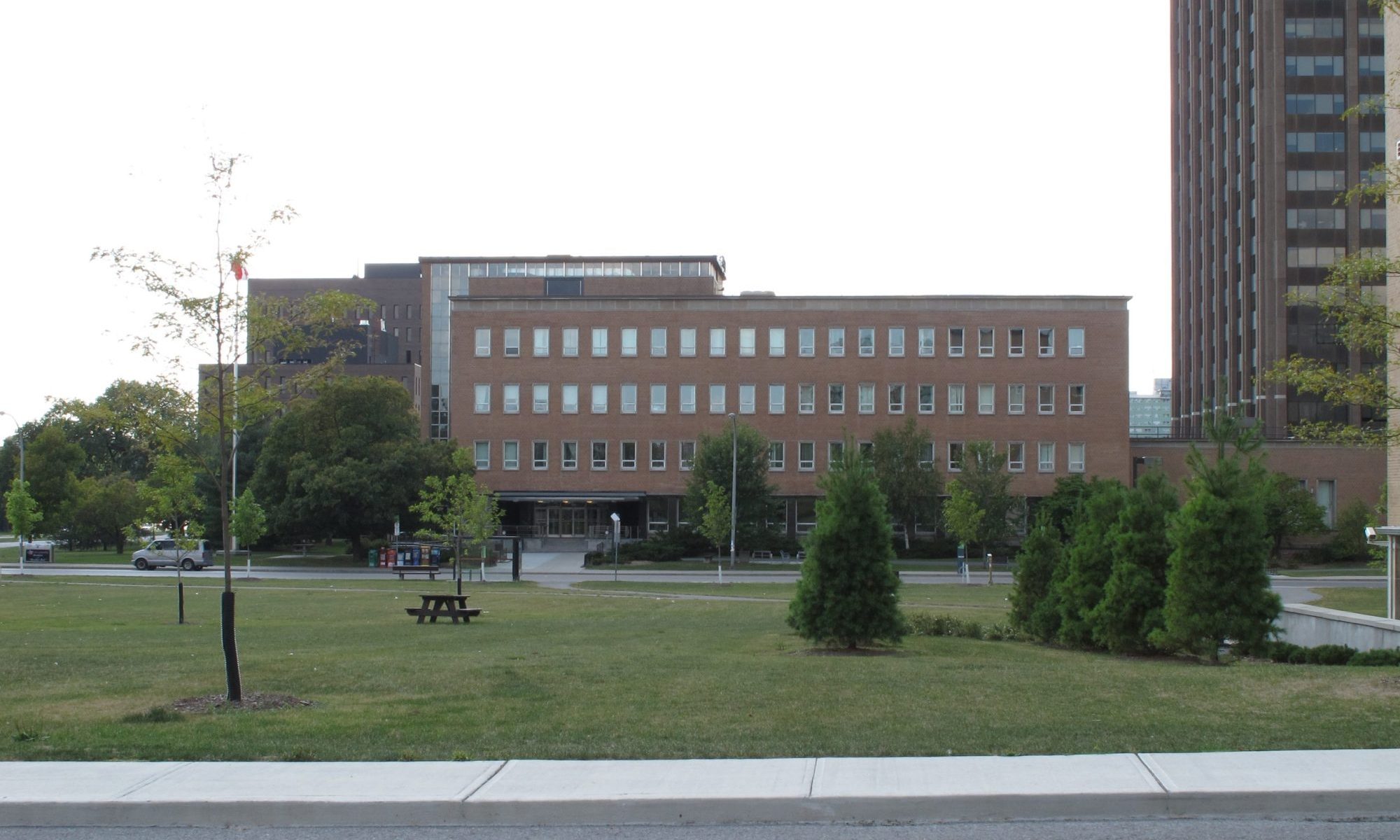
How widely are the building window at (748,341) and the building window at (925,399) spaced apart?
10.5m

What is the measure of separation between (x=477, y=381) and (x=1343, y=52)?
69540 mm

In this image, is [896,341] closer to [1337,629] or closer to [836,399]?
[836,399]

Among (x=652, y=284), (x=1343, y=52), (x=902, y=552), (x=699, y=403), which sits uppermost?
(x=1343, y=52)

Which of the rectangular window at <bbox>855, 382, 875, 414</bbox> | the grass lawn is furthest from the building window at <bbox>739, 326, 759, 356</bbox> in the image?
the grass lawn

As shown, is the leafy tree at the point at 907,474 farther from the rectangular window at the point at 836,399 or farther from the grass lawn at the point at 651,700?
the grass lawn at the point at 651,700

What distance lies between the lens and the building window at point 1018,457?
77000 millimetres

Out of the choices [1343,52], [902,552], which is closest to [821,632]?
[902,552]

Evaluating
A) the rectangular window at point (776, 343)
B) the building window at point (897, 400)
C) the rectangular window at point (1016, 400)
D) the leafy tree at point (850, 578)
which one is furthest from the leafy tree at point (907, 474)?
the leafy tree at point (850, 578)

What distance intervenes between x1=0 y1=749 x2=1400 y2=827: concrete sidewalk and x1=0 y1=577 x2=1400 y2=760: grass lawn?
0.62 m

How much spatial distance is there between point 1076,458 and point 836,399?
15226mm

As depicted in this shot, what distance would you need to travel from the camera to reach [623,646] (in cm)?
2003

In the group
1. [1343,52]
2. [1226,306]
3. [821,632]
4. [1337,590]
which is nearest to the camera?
[821,632]

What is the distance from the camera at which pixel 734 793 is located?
8492 millimetres

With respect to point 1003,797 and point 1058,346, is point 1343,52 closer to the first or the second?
point 1058,346
